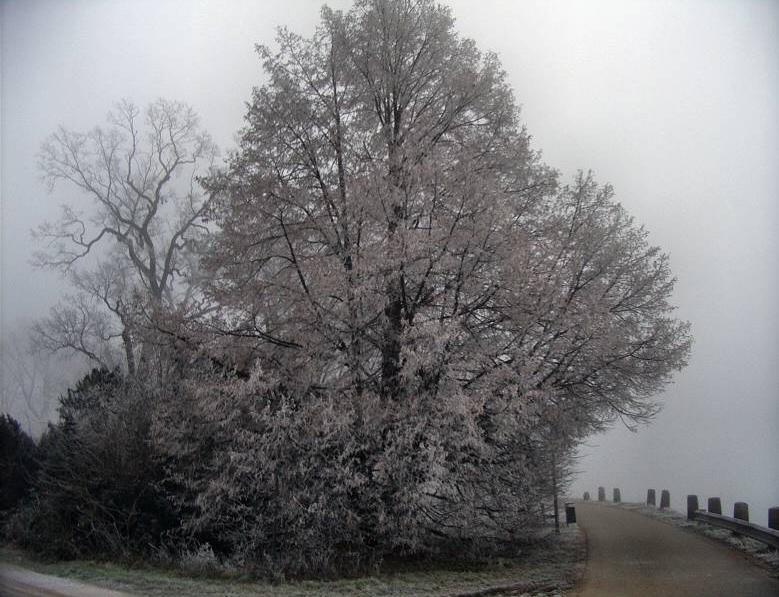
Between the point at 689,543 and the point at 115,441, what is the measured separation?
11728mm

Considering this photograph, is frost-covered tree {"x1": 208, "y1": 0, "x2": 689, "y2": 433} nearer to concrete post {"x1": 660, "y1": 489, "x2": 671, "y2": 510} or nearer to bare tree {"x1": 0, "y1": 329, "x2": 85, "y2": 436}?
concrete post {"x1": 660, "y1": 489, "x2": 671, "y2": 510}

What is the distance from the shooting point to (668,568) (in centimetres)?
1030

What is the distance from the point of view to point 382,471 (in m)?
9.63

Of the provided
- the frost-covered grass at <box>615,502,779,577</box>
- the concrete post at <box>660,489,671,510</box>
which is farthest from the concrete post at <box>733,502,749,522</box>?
the concrete post at <box>660,489,671,510</box>

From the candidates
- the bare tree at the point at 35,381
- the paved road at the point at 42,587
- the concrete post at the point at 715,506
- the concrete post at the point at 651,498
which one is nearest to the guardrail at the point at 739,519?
the concrete post at the point at 715,506

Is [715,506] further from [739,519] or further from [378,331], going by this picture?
[378,331]

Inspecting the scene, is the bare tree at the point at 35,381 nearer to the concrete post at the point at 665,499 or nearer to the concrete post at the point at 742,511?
the concrete post at the point at 665,499

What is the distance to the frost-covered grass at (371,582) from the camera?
908cm

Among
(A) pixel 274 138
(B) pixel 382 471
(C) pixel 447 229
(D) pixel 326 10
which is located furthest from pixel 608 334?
(D) pixel 326 10

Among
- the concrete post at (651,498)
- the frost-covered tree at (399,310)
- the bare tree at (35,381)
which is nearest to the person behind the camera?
the frost-covered tree at (399,310)

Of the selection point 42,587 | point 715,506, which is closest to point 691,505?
point 715,506

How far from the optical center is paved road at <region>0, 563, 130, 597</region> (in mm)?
8636

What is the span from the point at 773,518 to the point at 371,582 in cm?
723

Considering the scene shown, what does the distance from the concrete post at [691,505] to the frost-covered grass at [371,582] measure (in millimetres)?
6972
